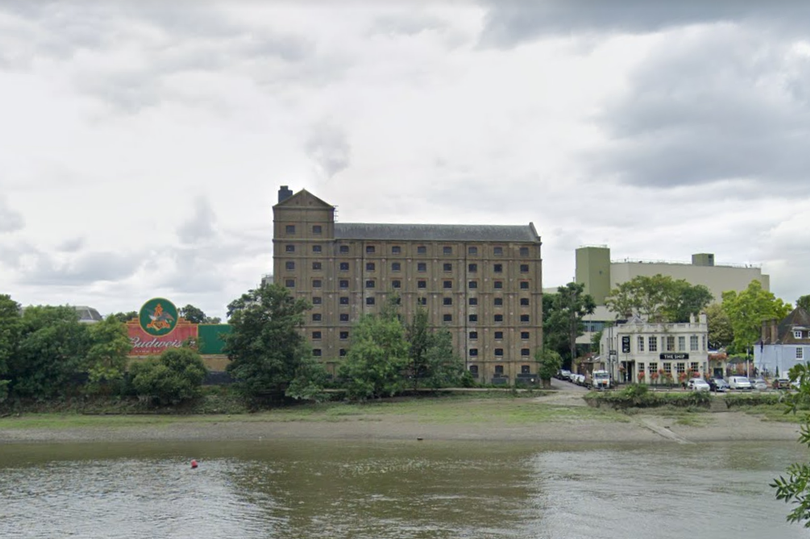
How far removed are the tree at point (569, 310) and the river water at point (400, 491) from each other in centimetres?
5541

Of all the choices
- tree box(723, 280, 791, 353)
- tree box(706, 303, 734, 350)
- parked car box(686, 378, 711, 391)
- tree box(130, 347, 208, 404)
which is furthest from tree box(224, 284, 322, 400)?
tree box(706, 303, 734, 350)

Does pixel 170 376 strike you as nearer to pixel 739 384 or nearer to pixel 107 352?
pixel 107 352

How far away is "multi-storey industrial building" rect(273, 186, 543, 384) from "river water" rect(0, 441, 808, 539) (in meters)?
33.8

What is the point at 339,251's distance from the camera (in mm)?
93000

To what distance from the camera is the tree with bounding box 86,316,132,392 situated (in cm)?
7625

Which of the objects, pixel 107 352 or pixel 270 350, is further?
pixel 107 352

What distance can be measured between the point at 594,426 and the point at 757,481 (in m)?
21.2

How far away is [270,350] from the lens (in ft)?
247

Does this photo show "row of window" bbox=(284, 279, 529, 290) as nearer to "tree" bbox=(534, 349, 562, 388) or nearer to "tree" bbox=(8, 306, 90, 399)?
"tree" bbox=(534, 349, 562, 388)

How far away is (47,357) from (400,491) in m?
49.3

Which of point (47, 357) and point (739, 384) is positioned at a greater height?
point (47, 357)

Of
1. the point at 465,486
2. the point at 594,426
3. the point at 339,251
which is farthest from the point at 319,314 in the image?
the point at 465,486

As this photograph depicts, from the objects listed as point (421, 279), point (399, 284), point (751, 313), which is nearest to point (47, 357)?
point (399, 284)

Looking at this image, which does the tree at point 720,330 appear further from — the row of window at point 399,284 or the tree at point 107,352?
the tree at point 107,352
